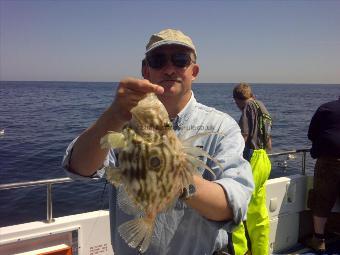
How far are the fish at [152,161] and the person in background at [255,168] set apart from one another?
3.19 metres

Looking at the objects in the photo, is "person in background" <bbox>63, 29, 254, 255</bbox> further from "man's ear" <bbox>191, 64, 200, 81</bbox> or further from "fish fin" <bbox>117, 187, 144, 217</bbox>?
"fish fin" <bbox>117, 187, 144, 217</bbox>

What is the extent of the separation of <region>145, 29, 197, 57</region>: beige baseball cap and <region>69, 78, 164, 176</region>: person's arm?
60 cm

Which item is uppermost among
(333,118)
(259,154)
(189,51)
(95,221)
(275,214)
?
(189,51)

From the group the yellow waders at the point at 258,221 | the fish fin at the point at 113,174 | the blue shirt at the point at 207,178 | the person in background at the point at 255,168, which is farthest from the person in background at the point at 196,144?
the yellow waders at the point at 258,221

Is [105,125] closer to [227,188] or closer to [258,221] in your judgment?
[227,188]

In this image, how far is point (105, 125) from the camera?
87.5 inches

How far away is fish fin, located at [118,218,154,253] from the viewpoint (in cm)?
191

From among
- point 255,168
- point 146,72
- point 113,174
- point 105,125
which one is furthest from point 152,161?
point 255,168

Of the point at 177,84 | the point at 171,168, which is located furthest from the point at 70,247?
the point at 171,168

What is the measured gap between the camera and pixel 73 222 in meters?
4.51

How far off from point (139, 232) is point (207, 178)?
772 millimetres

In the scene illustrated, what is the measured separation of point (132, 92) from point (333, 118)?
5064 mm

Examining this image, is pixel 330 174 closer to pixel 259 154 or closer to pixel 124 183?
pixel 259 154

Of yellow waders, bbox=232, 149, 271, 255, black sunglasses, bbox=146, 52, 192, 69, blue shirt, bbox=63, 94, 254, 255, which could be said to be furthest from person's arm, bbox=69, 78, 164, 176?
yellow waders, bbox=232, 149, 271, 255
